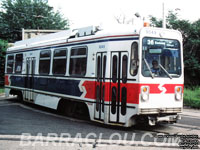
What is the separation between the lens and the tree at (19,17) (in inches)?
1732

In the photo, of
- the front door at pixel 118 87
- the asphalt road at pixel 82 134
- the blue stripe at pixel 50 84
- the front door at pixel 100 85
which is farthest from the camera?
the blue stripe at pixel 50 84

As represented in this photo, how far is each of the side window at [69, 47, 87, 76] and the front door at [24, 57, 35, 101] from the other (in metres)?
4.14

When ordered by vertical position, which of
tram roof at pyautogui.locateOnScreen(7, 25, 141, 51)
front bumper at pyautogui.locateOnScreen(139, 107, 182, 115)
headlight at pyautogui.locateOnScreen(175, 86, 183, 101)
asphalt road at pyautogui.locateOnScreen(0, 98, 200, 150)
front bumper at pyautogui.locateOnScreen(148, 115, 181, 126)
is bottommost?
asphalt road at pyautogui.locateOnScreen(0, 98, 200, 150)

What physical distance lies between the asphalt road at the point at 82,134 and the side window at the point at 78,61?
1850mm

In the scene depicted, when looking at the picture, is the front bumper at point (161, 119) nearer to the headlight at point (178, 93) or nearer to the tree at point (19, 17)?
the headlight at point (178, 93)

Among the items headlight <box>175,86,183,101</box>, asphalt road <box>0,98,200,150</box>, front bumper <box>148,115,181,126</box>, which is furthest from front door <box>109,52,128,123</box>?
headlight <box>175,86,183,101</box>

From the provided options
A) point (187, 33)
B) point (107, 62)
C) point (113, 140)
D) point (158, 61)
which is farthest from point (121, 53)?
point (187, 33)

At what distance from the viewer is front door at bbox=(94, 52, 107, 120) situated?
9742 millimetres

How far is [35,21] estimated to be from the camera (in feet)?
147

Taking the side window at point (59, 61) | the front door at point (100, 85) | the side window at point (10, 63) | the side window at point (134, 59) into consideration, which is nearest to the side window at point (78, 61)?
the side window at point (59, 61)

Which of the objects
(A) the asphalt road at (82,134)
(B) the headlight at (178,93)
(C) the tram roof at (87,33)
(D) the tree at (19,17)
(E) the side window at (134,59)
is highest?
(D) the tree at (19,17)

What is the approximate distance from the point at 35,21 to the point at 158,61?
38129 mm

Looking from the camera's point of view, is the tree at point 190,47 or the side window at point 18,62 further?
the tree at point 190,47

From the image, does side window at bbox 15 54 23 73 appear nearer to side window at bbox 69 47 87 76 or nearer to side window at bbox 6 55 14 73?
side window at bbox 6 55 14 73
